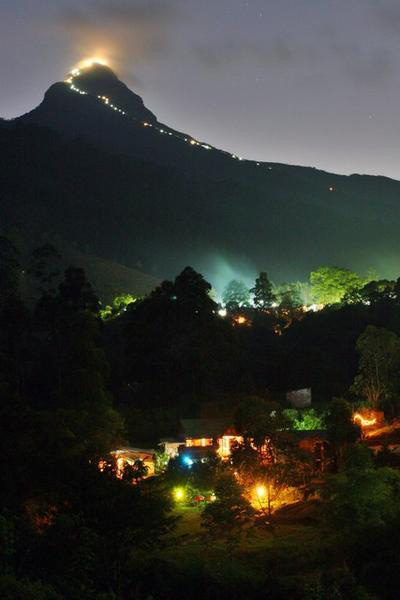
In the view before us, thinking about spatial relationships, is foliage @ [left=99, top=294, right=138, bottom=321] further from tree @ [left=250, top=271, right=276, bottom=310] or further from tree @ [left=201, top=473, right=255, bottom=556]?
tree @ [left=201, top=473, right=255, bottom=556]

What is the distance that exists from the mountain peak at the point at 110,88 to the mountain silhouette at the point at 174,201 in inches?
267

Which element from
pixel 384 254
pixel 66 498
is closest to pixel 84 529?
pixel 66 498

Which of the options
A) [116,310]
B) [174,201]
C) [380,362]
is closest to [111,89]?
[174,201]

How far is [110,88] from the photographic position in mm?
177125

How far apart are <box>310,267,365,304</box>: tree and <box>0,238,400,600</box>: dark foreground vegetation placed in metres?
14.7

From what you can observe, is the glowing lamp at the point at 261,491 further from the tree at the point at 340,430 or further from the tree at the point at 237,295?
the tree at the point at 237,295

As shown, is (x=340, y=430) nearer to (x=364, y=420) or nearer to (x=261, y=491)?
(x=261, y=491)

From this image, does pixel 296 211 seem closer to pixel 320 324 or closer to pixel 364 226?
pixel 364 226

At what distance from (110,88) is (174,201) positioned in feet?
236

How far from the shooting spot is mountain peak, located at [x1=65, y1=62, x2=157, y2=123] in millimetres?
174250

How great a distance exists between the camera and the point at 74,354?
27578mm

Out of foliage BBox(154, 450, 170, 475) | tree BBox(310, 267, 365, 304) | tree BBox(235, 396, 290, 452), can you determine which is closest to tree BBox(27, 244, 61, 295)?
tree BBox(310, 267, 365, 304)

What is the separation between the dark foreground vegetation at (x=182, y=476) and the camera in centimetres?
1199

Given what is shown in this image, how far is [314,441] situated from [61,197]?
87143 mm
